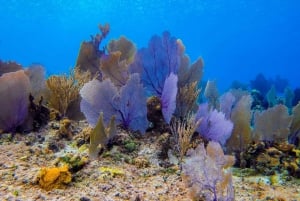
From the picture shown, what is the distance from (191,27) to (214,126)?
316 feet

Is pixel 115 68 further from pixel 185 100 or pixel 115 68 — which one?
pixel 185 100

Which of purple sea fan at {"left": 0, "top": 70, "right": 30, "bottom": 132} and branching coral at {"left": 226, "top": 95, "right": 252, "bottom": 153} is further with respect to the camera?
branching coral at {"left": 226, "top": 95, "right": 252, "bottom": 153}

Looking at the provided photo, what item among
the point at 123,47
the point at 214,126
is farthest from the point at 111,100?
the point at 123,47

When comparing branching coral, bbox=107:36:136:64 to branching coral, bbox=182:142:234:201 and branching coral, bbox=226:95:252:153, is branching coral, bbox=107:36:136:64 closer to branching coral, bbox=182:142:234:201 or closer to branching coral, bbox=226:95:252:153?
branching coral, bbox=226:95:252:153

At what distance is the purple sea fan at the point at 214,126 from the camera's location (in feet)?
10.7

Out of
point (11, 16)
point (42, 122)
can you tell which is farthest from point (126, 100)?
point (11, 16)

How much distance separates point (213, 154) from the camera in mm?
2377

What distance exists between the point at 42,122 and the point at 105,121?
992 millimetres

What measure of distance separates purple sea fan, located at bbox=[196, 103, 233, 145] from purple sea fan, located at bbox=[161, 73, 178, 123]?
1.31 feet

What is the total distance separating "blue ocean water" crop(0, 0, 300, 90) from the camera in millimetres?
77500

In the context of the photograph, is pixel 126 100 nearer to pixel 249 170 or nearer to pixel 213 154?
pixel 213 154

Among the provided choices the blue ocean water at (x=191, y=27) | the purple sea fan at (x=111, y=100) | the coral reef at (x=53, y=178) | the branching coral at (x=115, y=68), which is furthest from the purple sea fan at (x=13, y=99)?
the blue ocean water at (x=191, y=27)

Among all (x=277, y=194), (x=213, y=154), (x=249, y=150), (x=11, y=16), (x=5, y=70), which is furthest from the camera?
(x=11, y=16)

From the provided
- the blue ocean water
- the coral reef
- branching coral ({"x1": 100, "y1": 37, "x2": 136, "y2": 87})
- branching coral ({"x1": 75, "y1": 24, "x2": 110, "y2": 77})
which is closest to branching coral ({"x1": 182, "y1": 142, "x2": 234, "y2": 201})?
the coral reef
